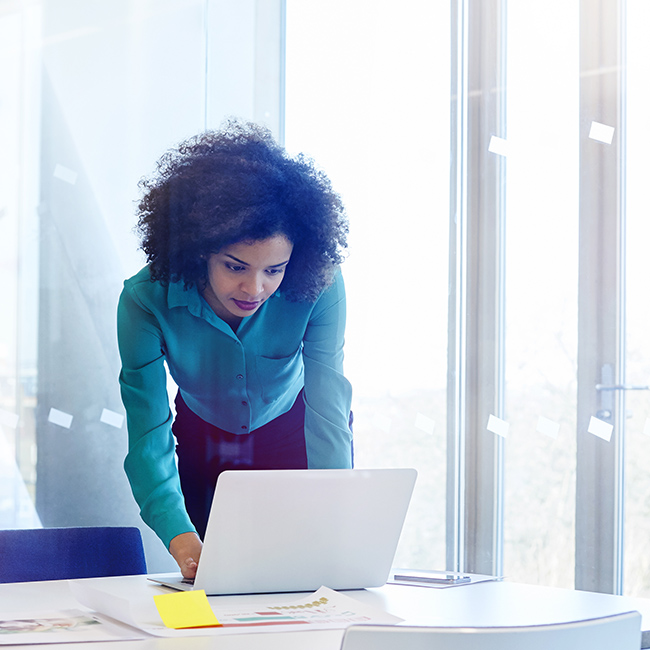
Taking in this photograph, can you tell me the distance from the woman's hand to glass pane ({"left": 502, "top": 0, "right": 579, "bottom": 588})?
110cm

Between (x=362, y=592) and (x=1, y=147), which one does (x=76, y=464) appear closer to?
(x=1, y=147)

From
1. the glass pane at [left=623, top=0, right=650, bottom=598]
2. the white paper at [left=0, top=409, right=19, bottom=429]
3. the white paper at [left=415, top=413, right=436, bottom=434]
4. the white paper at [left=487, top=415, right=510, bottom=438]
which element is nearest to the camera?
the white paper at [left=0, top=409, right=19, bottom=429]

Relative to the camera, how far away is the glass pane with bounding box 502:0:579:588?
2.56 meters

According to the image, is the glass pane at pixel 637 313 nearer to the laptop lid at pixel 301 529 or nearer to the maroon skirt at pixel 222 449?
the maroon skirt at pixel 222 449

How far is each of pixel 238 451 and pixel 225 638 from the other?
153 cm

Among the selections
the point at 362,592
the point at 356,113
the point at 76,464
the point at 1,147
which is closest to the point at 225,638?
the point at 362,592

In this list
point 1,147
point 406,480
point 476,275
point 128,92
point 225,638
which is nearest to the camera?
point 225,638

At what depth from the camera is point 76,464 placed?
7.90ft

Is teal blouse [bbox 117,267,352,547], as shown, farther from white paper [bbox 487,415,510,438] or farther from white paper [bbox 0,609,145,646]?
white paper [bbox 0,609,145,646]

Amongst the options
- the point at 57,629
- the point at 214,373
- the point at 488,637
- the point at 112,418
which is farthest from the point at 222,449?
the point at 488,637

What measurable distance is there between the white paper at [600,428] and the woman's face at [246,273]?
1030 mm

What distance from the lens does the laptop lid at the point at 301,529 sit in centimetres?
129

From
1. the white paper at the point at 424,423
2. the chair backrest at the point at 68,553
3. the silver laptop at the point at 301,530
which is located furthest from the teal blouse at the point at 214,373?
the silver laptop at the point at 301,530

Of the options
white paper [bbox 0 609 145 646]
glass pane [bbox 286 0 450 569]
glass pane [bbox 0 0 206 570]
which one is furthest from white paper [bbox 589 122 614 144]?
white paper [bbox 0 609 145 646]
